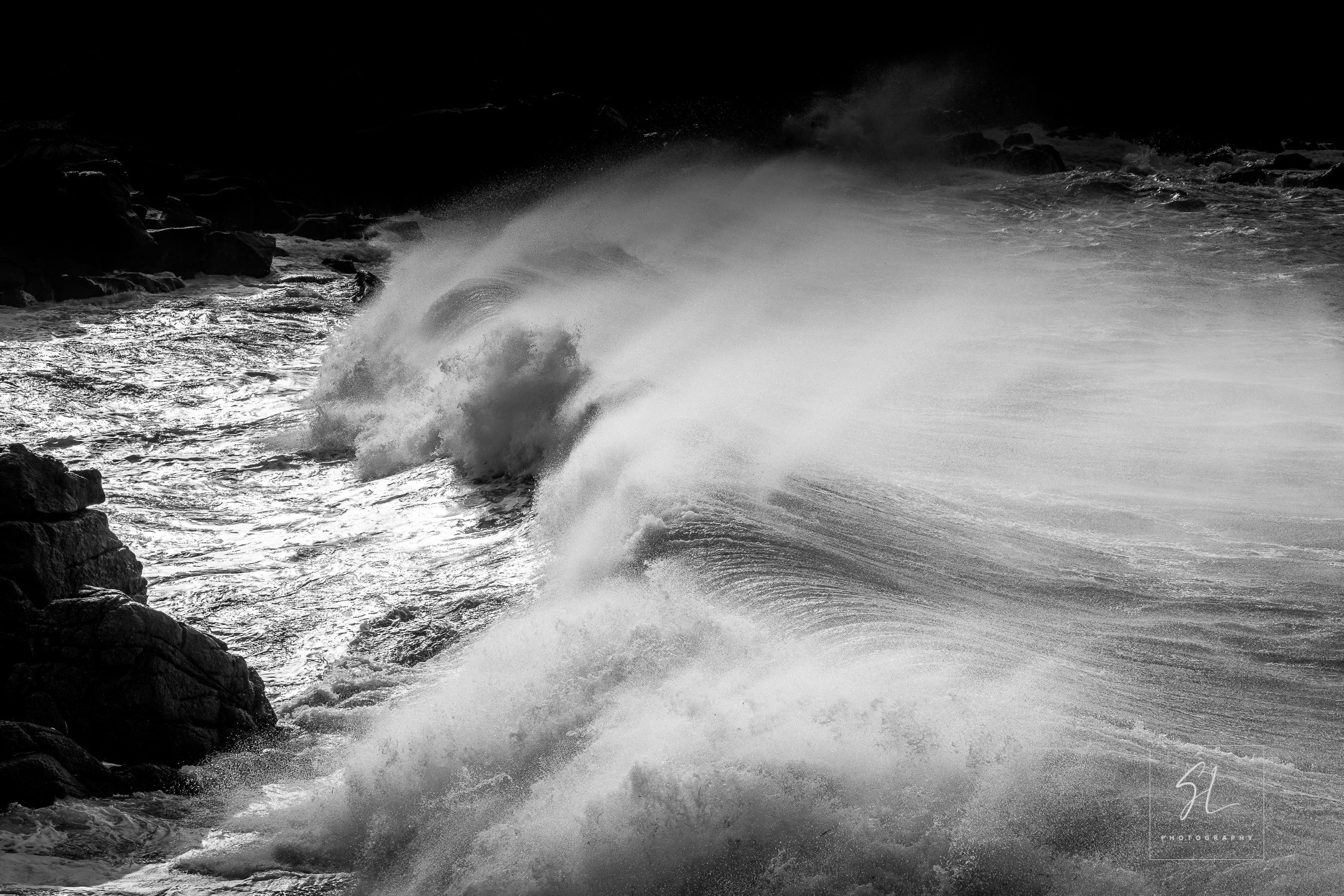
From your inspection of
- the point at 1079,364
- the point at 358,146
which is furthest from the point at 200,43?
the point at 1079,364

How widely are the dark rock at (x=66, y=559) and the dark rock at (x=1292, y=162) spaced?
31095mm

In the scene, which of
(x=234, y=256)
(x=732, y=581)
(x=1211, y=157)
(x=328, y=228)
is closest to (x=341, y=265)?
(x=234, y=256)

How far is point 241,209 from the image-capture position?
2828 cm

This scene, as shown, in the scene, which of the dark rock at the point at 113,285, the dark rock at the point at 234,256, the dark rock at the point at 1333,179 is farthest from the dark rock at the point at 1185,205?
the dark rock at the point at 113,285

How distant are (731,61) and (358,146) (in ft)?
71.7

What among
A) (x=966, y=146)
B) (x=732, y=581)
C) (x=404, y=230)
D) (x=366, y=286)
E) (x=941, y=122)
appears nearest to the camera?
(x=732, y=581)

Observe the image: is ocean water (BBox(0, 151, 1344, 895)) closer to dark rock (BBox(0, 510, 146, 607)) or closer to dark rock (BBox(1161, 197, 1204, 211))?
dark rock (BBox(0, 510, 146, 607))

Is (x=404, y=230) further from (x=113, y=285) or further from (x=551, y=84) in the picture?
(x=551, y=84)

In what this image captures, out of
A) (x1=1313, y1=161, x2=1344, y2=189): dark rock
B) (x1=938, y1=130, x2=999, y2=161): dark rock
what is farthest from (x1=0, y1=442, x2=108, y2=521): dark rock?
(x1=938, y1=130, x2=999, y2=161): dark rock

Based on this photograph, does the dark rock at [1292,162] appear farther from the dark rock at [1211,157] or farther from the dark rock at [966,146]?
the dark rock at [966,146]

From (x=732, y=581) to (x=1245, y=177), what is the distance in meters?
26.8

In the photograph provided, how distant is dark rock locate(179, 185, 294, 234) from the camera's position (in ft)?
90.7

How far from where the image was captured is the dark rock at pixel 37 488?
709 cm

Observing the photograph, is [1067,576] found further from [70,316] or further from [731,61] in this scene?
[731,61]
